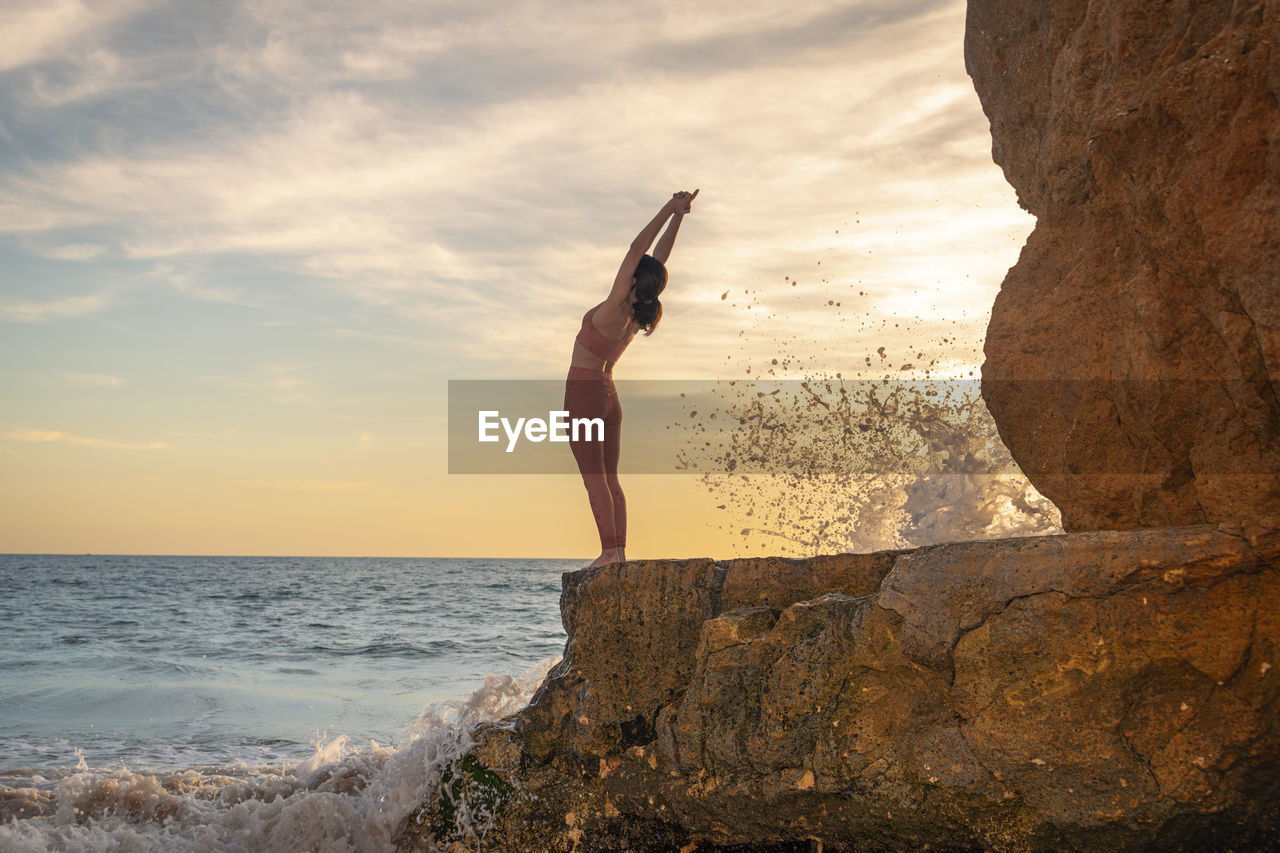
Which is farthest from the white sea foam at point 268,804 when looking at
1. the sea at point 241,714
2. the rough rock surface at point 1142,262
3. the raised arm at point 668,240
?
the rough rock surface at point 1142,262

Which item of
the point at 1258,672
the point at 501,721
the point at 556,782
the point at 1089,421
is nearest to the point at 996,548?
the point at 1258,672

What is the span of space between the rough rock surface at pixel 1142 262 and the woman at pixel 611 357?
1.83 m

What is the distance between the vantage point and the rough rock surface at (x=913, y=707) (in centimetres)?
294

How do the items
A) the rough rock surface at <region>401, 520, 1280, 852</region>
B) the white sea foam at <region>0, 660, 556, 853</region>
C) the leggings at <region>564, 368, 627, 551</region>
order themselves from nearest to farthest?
the rough rock surface at <region>401, 520, 1280, 852</region> < the white sea foam at <region>0, 660, 556, 853</region> < the leggings at <region>564, 368, 627, 551</region>

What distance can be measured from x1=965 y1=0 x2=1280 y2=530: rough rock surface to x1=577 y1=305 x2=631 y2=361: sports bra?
2074 millimetres

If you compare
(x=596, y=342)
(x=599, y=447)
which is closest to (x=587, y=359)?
(x=596, y=342)

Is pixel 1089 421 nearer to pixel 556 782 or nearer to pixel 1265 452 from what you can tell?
pixel 1265 452

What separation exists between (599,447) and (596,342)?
2.03 ft

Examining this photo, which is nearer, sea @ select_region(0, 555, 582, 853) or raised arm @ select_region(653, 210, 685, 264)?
sea @ select_region(0, 555, 582, 853)

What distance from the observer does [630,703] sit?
13.9 feet

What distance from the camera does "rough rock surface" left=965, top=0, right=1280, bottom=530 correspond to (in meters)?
2.98

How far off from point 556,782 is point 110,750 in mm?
5945

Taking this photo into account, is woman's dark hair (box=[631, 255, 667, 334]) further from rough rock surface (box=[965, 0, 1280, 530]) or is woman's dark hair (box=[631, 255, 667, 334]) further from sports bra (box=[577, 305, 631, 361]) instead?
rough rock surface (box=[965, 0, 1280, 530])

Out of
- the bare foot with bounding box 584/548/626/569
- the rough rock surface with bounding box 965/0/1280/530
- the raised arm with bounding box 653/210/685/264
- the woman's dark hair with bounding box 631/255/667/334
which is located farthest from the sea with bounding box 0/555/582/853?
the rough rock surface with bounding box 965/0/1280/530
